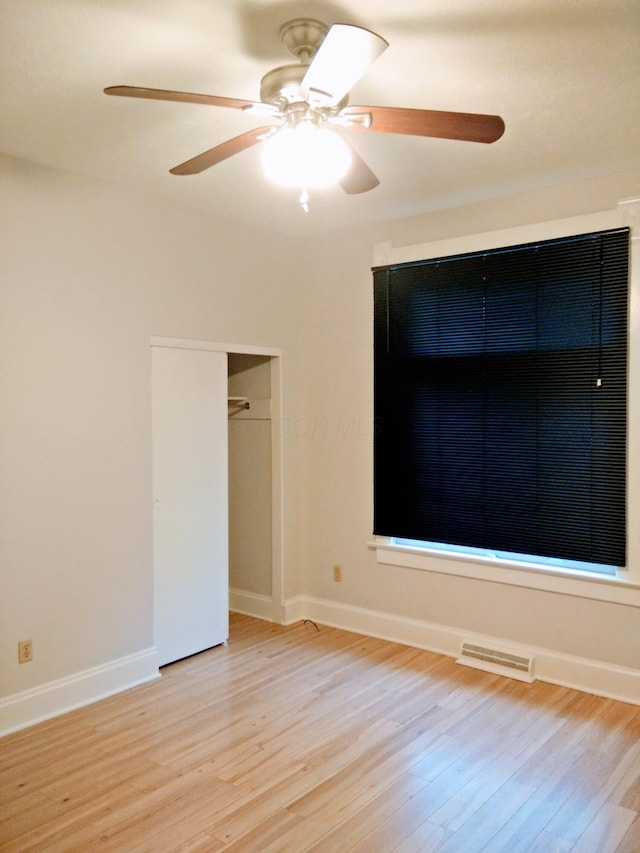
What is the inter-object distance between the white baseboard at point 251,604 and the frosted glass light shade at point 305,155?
310 cm

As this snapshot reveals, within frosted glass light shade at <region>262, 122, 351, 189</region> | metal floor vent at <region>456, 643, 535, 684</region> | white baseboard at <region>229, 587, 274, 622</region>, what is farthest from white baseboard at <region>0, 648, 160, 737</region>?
frosted glass light shade at <region>262, 122, 351, 189</region>

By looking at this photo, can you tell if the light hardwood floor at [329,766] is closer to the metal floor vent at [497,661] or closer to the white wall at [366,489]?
the metal floor vent at [497,661]

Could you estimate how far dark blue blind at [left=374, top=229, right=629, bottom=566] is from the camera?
3254 mm

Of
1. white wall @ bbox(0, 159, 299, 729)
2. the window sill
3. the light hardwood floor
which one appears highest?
white wall @ bbox(0, 159, 299, 729)

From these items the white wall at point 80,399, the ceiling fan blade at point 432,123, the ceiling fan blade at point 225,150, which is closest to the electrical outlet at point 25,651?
the white wall at point 80,399

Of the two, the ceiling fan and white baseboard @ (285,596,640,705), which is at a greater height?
the ceiling fan

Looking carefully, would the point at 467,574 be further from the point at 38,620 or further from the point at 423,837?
the point at 38,620

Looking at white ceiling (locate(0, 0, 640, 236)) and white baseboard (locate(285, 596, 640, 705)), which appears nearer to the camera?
white ceiling (locate(0, 0, 640, 236))

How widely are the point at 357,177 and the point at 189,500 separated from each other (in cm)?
221

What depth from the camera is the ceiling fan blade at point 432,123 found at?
187 cm

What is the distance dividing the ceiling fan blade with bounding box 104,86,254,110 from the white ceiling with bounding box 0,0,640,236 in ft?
0.82

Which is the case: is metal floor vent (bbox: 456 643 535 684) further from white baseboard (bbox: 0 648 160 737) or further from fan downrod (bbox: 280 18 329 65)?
fan downrod (bbox: 280 18 329 65)

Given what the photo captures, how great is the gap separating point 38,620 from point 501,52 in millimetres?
3087

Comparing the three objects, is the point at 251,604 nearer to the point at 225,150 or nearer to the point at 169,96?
the point at 225,150
